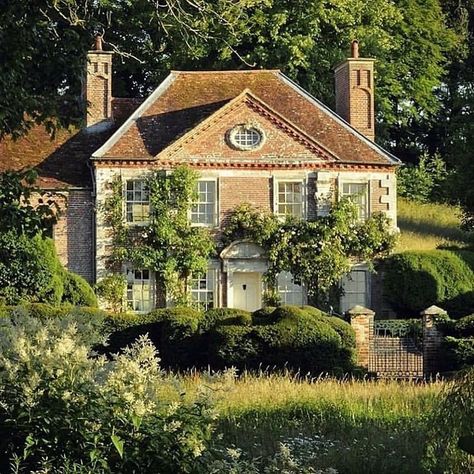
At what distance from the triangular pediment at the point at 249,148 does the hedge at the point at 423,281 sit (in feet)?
12.6

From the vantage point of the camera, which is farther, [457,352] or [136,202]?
[136,202]

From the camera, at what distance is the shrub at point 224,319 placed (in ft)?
75.7

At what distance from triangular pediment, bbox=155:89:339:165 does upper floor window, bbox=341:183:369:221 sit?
1.13 m

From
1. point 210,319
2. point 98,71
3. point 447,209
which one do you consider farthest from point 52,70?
point 447,209

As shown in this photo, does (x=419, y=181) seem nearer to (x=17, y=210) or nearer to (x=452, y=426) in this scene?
(x=452, y=426)

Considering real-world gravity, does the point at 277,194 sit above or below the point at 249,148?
below

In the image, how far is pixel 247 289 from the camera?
33.9m

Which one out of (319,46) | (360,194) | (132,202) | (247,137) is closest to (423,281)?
(360,194)

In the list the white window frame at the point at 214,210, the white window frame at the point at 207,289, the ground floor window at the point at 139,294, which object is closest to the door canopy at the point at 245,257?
the white window frame at the point at 207,289

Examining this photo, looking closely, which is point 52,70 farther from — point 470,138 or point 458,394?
point 470,138

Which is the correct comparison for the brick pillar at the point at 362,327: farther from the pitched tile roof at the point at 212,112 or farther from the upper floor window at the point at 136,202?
the upper floor window at the point at 136,202

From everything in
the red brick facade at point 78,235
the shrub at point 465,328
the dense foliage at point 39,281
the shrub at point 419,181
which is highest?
the shrub at point 419,181

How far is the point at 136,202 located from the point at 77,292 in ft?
13.9

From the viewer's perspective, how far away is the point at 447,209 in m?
51.5
